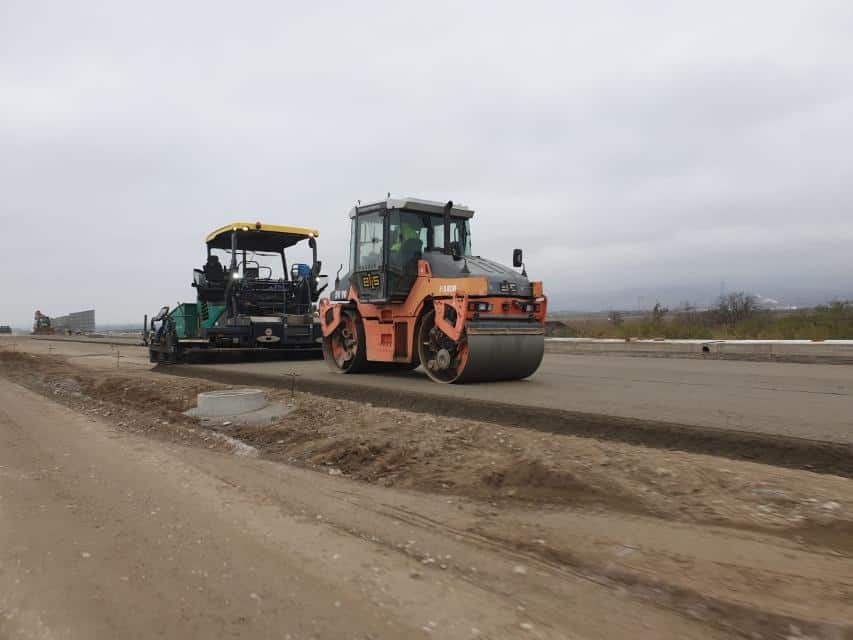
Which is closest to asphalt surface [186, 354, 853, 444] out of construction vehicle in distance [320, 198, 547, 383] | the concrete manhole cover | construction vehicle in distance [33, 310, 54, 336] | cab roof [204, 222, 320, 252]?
construction vehicle in distance [320, 198, 547, 383]

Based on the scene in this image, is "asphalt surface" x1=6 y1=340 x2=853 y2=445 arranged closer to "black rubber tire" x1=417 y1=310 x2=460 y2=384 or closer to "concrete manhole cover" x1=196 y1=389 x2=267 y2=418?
"black rubber tire" x1=417 y1=310 x2=460 y2=384

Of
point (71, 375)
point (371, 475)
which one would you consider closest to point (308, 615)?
point (371, 475)

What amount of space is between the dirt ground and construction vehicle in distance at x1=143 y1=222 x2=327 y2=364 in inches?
382

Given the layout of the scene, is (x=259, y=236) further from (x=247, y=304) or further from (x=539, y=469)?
(x=539, y=469)

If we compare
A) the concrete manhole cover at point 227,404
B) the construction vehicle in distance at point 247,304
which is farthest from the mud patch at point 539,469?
the construction vehicle in distance at point 247,304

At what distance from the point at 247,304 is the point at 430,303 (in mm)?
7404

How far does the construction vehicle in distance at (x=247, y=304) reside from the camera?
54.2ft

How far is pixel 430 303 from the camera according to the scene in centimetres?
1101

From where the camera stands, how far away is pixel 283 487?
195 inches

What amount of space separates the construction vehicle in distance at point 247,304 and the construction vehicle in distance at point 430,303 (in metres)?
3.92

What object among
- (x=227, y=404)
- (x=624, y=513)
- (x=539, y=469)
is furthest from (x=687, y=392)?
(x=227, y=404)

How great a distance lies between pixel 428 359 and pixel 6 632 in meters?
8.51

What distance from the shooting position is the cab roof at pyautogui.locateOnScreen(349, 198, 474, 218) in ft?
37.5

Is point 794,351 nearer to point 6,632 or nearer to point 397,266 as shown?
point 397,266
